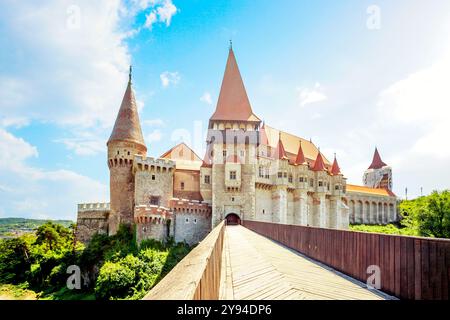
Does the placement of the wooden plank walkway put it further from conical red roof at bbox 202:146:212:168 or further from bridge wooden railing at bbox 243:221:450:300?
conical red roof at bbox 202:146:212:168

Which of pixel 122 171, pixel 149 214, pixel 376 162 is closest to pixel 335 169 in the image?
pixel 149 214

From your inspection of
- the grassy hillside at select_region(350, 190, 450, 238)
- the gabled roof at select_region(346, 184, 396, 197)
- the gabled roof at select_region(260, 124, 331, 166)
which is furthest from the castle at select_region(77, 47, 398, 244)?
the gabled roof at select_region(346, 184, 396, 197)

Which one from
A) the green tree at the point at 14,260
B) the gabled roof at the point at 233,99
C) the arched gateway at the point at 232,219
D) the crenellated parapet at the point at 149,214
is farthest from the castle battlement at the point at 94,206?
the gabled roof at the point at 233,99

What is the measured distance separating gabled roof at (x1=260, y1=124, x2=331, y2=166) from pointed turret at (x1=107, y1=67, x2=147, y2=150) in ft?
50.4

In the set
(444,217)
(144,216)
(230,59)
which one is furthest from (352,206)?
(144,216)

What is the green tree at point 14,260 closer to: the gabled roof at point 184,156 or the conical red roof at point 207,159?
the gabled roof at point 184,156

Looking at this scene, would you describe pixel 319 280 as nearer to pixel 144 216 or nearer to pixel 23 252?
pixel 144 216

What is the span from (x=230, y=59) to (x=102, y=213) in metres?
24.4

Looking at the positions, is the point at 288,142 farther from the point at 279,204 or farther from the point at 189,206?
the point at 189,206

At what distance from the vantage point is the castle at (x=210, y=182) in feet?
93.1

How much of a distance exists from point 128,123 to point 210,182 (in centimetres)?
1085

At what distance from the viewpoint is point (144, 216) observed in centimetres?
2566

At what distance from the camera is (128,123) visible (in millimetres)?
29969

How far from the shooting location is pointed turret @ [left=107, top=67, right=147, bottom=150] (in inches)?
1156
